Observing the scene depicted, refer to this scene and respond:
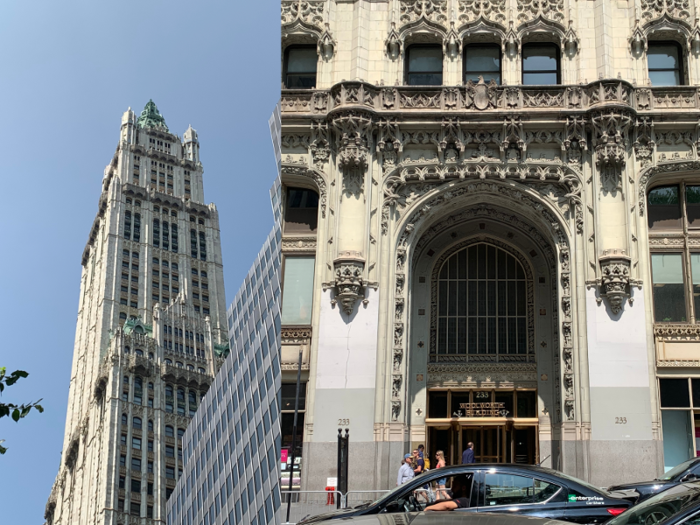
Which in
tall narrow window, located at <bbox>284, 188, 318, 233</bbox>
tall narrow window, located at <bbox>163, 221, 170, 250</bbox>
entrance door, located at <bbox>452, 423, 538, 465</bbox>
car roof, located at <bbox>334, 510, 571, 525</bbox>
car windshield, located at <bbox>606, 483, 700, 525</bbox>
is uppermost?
tall narrow window, located at <bbox>163, 221, 170, 250</bbox>

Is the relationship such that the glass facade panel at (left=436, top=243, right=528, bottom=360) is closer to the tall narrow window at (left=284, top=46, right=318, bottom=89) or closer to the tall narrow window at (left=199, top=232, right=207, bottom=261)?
the tall narrow window at (left=284, top=46, right=318, bottom=89)

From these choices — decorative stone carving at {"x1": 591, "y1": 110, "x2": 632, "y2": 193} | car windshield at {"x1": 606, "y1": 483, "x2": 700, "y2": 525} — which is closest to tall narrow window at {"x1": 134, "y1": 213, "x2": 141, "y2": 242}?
decorative stone carving at {"x1": 591, "y1": 110, "x2": 632, "y2": 193}

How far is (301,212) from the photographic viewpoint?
31.3m

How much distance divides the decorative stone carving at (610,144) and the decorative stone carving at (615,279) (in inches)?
99.2

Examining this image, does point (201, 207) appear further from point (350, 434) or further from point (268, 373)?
point (350, 434)

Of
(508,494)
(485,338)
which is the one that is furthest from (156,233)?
(508,494)

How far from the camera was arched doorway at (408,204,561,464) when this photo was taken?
31.4 m

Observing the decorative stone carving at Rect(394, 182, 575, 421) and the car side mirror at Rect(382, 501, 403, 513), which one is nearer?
the car side mirror at Rect(382, 501, 403, 513)

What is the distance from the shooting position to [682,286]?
1223 inches

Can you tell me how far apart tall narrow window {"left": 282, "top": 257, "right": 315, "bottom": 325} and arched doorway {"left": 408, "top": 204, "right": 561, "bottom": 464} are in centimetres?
436

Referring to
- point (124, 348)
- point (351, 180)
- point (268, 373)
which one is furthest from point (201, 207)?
point (351, 180)

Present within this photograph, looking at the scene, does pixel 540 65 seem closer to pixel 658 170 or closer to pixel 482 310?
pixel 658 170

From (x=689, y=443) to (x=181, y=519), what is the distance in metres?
53.6

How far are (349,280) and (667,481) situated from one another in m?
14.6
